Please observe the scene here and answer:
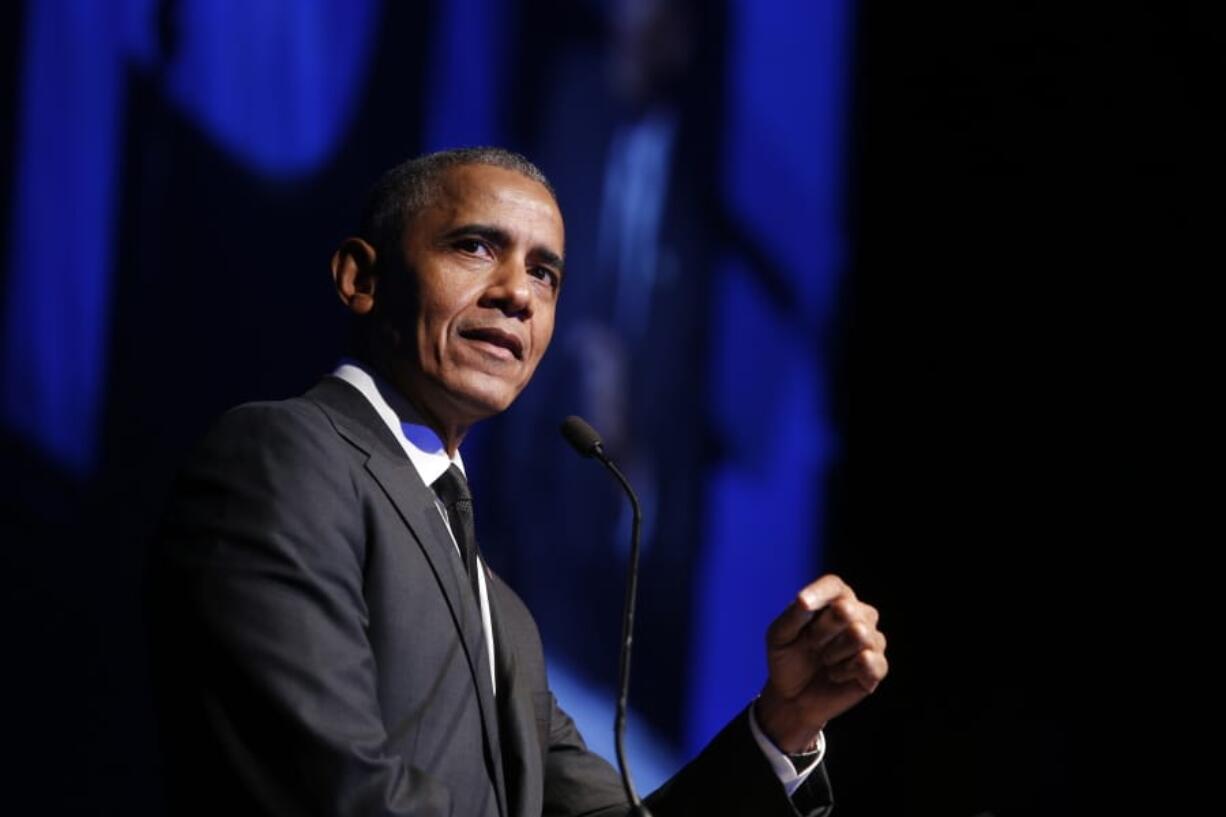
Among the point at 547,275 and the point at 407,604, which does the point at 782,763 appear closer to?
the point at 407,604

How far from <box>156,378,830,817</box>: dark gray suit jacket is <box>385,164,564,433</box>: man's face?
0.39ft

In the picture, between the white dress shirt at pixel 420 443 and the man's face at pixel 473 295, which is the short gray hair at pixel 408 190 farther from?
the white dress shirt at pixel 420 443

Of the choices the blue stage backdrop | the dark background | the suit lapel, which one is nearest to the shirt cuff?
the suit lapel

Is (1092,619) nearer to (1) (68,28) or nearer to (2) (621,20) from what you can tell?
(2) (621,20)

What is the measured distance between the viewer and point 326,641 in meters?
1.44

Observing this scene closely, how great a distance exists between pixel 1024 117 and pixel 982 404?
2.24ft

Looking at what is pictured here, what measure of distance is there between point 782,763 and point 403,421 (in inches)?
24.6

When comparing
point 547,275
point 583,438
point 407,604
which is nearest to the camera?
point 407,604

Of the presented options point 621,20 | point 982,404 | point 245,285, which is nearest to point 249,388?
point 245,285

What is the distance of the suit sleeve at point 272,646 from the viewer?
1388 millimetres

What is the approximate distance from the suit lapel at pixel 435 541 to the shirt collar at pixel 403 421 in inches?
2.3

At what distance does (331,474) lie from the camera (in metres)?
1.56

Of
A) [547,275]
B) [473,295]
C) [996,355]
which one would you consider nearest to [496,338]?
[473,295]

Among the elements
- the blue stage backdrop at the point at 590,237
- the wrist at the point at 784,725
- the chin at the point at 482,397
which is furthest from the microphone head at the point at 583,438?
the blue stage backdrop at the point at 590,237
